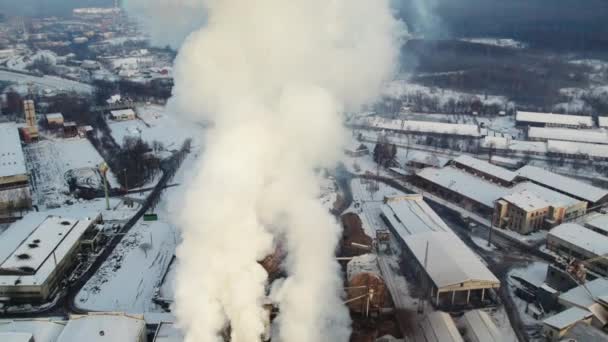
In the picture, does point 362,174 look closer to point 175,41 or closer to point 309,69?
point 309,69

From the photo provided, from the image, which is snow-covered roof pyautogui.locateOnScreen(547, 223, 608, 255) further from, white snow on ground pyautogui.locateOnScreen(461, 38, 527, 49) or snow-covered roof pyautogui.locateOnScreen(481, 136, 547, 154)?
white snow on ground pyautogui.locateOnScreen(461, 38, 527, 49)

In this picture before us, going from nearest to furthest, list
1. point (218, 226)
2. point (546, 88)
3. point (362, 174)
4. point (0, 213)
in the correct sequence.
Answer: point (218, 226) < point (0, 213) < point (362, 174) < point (546, 88)

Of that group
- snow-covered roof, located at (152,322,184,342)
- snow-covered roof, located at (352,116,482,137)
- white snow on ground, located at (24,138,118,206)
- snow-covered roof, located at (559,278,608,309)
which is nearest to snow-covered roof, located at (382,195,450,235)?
snow-covered roof, located at (559,278,608,309)

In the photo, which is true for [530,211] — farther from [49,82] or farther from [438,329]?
[49,82]

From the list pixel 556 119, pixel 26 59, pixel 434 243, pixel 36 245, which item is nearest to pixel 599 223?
pixel 434 243

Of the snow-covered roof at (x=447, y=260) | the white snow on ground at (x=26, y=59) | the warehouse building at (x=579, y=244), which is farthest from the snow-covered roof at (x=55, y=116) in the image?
the warehouse building at (x=579, y=244)

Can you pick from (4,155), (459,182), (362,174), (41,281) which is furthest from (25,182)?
(459,182)
